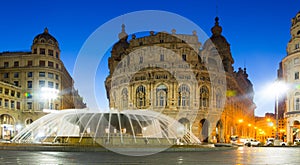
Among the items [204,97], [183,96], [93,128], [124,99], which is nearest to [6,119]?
[124,99]

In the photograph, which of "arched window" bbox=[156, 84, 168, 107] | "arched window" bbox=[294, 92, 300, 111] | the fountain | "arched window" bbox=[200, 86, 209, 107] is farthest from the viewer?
"arched window" bbox=[200, 86, 209, 107]

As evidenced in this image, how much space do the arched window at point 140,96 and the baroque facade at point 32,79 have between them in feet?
56.9

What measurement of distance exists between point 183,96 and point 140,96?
730 centimetres

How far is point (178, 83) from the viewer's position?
5775 centimetres

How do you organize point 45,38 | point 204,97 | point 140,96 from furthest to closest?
point 45,38, point 140,96, point 204,97

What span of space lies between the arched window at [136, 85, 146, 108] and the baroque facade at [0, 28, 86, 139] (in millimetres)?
17347

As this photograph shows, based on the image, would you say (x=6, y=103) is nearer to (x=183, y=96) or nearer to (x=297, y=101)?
(x=183, y=96)

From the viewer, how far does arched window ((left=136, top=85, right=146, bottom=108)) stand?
59.3 metres

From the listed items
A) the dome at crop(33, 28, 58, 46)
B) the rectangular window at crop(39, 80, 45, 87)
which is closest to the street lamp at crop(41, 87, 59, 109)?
the rectangular window at crop(39, 80, 45, 87)

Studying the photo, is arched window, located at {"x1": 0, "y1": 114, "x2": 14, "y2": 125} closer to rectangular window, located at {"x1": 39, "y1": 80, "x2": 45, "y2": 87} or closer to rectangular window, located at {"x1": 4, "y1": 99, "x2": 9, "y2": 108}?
rectangular window, located at {"x1": 4, "y1": 99, "x2": 9, "y2": 108}

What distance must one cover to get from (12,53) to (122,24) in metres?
23.6

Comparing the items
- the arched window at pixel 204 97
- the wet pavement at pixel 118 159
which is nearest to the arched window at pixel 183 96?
the arched window at pixel 204 97

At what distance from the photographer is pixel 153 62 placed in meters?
60.0

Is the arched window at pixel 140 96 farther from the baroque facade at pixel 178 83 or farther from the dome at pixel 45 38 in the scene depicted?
the dome at pixel 45 38
